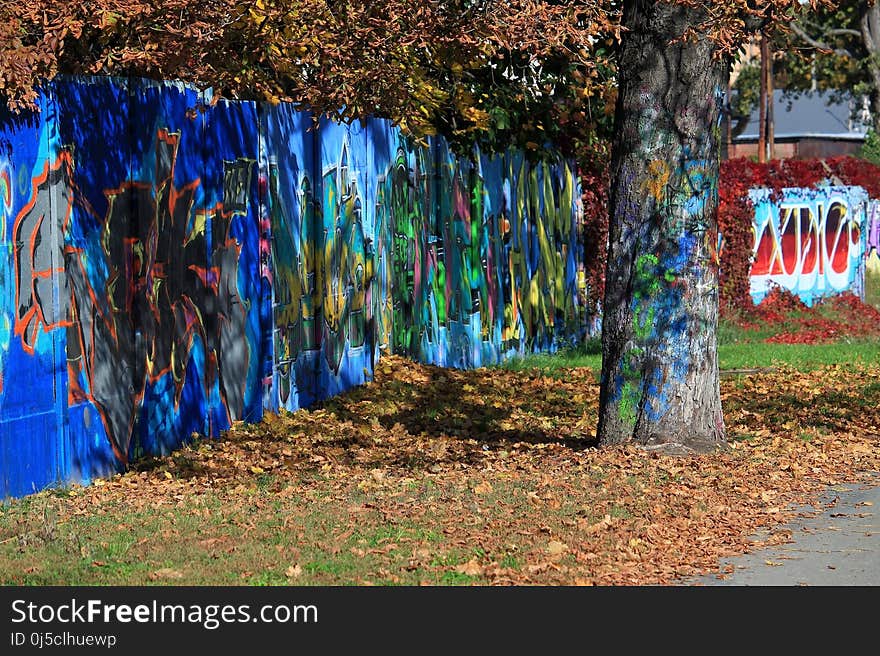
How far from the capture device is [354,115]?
404 inches

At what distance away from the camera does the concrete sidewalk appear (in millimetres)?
6695

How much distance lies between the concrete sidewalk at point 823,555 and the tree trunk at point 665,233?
1.53m

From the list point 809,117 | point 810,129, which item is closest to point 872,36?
point 810,129

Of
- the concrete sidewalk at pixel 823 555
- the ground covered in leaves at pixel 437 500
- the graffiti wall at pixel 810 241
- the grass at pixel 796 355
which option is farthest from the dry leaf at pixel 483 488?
the graffiti wall at pixel 810 241

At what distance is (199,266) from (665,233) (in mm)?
3397

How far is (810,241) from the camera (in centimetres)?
2523

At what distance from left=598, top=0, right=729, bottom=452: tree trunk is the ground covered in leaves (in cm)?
43

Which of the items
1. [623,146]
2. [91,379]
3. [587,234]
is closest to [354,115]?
[623,146]

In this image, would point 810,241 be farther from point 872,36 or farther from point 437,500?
point 872,36

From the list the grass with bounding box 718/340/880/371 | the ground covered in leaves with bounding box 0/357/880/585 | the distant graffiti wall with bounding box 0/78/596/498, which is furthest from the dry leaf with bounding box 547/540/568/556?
the grass with bounding box 718/340/880/371

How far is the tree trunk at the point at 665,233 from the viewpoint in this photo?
970 cm

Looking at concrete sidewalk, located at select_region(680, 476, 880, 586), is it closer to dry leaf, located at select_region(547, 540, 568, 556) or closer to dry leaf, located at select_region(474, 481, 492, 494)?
dry leaf, located at select_region(547, 540, 568, 556)

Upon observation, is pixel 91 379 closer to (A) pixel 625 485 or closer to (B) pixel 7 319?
(B) pixel 7 319
